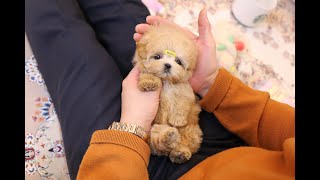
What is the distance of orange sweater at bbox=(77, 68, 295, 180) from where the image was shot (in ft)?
2.43

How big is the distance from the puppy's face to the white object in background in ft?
2.35

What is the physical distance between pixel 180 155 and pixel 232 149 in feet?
0.43

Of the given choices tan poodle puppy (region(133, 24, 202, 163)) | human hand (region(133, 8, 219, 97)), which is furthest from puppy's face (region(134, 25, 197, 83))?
human hand (region(133, 8, 219, 97))

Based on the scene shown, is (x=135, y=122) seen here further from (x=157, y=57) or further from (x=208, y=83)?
(x=208, y=83)

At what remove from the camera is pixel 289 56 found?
1595 mm

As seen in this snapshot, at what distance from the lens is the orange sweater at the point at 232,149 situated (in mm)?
742

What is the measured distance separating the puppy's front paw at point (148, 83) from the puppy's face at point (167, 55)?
0.04 ft

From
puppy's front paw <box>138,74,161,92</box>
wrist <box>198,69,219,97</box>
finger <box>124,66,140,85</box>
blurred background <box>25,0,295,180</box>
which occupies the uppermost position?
puppy's front paw <box>138,74,161,92</box>

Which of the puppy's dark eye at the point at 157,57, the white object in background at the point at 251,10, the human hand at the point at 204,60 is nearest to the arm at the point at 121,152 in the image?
the puppy's dark eye at the point at 157,57

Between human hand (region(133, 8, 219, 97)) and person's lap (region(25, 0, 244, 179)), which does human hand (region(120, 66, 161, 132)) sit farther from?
human hand (region(133, 8, 219, 97))

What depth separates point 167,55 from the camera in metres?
0.90

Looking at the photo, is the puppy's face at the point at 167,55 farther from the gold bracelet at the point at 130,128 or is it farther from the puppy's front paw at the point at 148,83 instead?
the gold bracelet at the point at 130,128

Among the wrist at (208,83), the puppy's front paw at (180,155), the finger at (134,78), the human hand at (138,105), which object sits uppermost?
the finger at (134,78)
